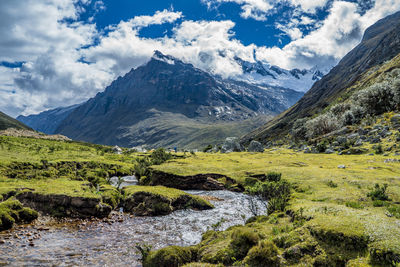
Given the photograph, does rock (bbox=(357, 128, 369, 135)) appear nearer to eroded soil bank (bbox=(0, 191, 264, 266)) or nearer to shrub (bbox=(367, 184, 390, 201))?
shrub (bbox=(367, 184, 390, 201))

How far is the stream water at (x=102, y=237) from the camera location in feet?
69.2

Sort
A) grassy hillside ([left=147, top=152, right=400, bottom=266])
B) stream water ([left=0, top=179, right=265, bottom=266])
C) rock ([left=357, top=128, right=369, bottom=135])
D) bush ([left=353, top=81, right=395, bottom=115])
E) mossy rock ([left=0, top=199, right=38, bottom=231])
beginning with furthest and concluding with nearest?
bush ([left=353, top=81, right=395, bottom=115]), rock ([left=357, top=128, right=369, bottom=135]), mossy rock ([left=0, top=199, right=38, bottom=231]), stream water ([left=0, top=179, right=265, bottom=266]), grassy hillside ([left=147, top=152, right=400, bottom=266])

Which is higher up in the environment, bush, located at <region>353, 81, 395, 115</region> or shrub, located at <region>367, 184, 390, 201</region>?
bush, located at <region>353, 81, 395, 115</region>

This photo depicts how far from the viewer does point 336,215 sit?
20.5 m

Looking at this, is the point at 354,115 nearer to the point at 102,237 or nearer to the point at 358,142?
the point at 358,142

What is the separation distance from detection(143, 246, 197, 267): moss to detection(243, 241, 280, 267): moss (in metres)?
5.09

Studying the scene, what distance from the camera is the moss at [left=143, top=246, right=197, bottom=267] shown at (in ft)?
58.5

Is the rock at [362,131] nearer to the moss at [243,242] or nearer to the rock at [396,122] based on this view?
the rock at [396,122]

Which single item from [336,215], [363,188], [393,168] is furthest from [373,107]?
[336,215]

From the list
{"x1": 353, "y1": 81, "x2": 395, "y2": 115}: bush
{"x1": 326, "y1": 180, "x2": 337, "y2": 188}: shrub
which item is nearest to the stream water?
{"x1": 326, "y1": 180, "x2": 337, "y2": 188}: shrub

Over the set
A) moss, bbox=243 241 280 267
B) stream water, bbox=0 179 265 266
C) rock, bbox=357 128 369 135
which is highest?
rock, bbox=357 128 369 135

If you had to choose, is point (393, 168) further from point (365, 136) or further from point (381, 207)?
point (365, 136)

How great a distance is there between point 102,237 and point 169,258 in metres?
12.4

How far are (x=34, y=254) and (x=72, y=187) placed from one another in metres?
17.8
